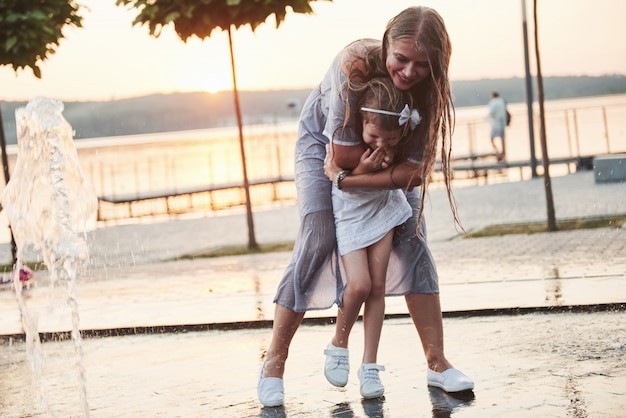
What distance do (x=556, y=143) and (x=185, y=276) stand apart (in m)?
29.1

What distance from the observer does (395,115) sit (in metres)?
5.13

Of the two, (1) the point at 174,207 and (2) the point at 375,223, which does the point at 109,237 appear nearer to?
(1) the point at 174,207

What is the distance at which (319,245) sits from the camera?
5.60 m

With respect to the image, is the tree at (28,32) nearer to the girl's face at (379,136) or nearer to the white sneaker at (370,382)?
the white sneaker at (370,382)

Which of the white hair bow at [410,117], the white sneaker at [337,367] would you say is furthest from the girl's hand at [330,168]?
the white sneaker at [337,367]

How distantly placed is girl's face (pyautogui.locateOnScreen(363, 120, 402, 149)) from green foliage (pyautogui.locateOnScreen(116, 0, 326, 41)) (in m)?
8.72

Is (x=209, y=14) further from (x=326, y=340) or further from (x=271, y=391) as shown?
(x=271, y=391)

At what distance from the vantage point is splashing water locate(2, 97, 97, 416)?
656 centimetres

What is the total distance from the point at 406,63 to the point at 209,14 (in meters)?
9.40

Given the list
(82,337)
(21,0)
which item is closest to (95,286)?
(82,337)

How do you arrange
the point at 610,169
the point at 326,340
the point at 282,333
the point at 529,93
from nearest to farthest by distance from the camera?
1. the point at 282,333
2. the point at 326,340
3. the point at 610,169
4. the point at 529,93

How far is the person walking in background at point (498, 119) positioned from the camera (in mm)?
28266

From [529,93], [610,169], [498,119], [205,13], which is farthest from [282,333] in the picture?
[498,119]

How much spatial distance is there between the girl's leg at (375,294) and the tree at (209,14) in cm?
844
